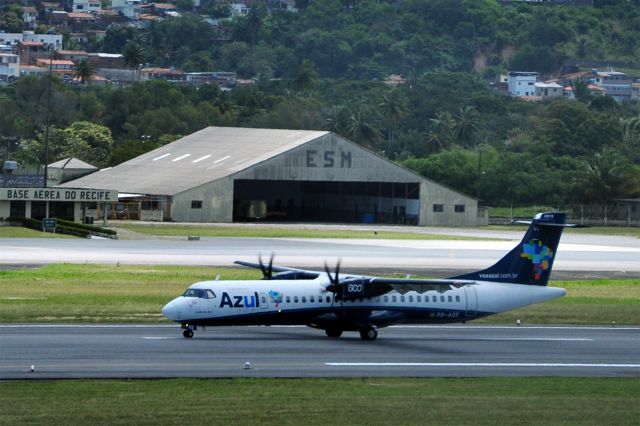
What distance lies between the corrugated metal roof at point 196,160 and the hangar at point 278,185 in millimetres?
172

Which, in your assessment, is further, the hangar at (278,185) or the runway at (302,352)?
the hangar at (278,185)

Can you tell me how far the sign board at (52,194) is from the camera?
105m

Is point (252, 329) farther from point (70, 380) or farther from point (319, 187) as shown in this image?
point (319, 187)

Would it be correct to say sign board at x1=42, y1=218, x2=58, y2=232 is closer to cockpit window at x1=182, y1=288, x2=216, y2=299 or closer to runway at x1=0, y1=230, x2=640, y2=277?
runway at x1=0, y1=230, x2=640, y2=277

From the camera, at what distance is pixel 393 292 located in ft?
157

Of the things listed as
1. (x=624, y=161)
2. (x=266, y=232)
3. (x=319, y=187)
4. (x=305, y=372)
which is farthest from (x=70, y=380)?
(x=624, y=161)

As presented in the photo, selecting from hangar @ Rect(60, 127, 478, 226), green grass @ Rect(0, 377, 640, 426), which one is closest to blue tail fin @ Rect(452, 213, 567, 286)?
green grass @ Rect(0, 377, 640, 426)

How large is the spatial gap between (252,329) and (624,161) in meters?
117

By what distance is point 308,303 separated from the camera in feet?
153

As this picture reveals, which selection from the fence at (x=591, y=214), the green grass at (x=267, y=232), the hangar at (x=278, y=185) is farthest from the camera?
the fence at (x=591, y=214)

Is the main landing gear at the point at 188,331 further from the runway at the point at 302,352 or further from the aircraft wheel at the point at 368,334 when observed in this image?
the aircraft wheel at the point at 368,334

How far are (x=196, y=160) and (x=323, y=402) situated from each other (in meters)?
111

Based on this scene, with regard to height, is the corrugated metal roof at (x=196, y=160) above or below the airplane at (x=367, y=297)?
above

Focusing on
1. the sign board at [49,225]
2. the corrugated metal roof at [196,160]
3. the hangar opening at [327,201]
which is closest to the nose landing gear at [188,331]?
the sign board at [49,225]
